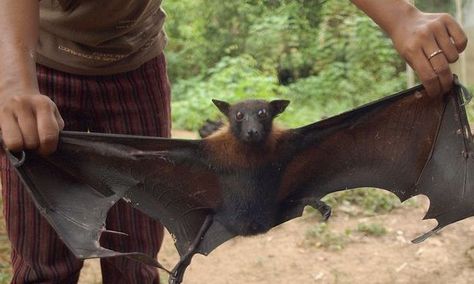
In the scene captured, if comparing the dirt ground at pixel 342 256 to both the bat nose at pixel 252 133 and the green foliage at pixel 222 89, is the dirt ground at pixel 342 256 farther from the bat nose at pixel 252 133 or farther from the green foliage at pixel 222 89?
the green foliage at pixel 222 89

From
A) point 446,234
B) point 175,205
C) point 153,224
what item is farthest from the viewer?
point 446,234

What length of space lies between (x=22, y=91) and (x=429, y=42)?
1062 millimetres

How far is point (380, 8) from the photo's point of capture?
1.95 m

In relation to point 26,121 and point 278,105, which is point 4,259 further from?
point 26,121

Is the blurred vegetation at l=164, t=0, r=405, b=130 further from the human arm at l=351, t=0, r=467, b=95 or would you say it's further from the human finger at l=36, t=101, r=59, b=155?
the human finger at l=36, t=101, r=59, b=155

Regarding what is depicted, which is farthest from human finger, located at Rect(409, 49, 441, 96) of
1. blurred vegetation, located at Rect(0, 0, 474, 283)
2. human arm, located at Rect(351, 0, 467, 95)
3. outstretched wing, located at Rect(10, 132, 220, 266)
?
blurred vegetation, located at Rect(0, 0, 474, 283)

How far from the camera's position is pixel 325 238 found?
15.2 feet

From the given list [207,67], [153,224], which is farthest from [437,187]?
[207,67]

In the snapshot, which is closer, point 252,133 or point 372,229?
point 252,133

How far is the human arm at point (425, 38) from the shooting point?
184 cm

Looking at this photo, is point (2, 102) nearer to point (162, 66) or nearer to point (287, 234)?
point (162, 66)

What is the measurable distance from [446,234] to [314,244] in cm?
86

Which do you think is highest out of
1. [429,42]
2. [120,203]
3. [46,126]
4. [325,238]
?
[429,42]

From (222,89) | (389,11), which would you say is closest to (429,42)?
(389,11)
